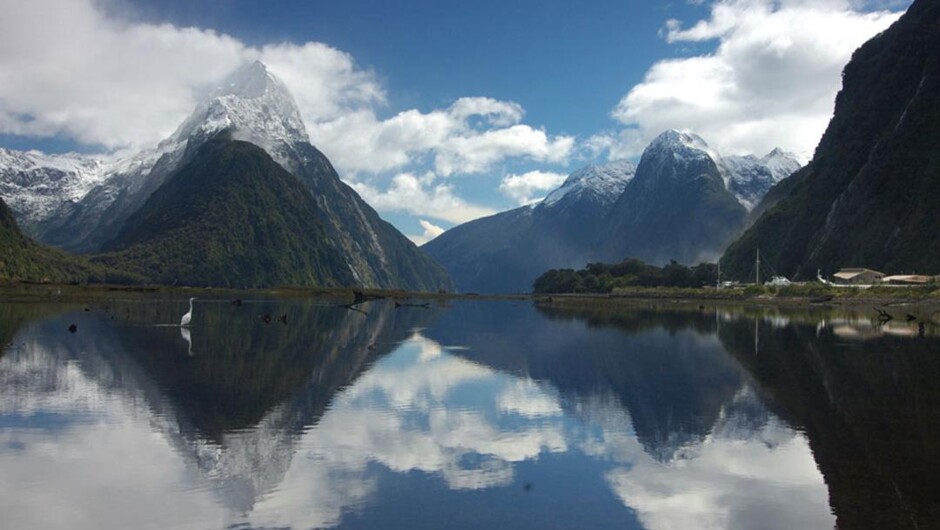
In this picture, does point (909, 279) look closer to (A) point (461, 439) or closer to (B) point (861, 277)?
(B) point (861, 277)

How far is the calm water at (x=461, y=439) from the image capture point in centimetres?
2038

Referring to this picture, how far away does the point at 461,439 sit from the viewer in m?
29.5

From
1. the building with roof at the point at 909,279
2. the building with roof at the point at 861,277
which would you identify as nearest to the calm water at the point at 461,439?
the building with roof at the point at 909,279

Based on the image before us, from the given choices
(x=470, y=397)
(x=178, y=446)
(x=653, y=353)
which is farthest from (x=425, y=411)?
(x=653, y=353)

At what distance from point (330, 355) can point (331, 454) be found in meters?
34.0

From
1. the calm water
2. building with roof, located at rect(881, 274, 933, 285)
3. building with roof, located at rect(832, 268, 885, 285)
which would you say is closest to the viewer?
the calm water

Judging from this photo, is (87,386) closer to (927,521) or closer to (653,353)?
(927,521)

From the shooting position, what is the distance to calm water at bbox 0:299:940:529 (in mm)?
20375

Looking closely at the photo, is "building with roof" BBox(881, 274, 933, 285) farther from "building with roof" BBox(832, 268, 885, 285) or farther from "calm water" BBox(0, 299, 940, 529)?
"calm water" BBox(0, 299, 940, 529)

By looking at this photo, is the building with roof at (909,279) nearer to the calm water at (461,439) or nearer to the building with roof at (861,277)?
the building with roof at (861,277)

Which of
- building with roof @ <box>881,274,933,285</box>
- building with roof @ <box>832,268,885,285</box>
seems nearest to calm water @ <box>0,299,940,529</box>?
building with roof @ <box>881,274,933,285</box>

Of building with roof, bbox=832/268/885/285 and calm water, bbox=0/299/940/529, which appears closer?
calm water, bbox=0/299/940/529

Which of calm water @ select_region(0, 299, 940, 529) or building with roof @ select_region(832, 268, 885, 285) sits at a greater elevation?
building with roof @ select_region(832, 268, 885, 285)

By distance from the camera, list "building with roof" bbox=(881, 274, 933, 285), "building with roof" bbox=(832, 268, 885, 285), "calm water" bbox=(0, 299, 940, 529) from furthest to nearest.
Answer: "building with roof" bbox=(832, 268, 885, 285) → "building with roof" bbox=(881, 274, 933, 285) → "calm water" bbox=(0, 299, 940, 529)
